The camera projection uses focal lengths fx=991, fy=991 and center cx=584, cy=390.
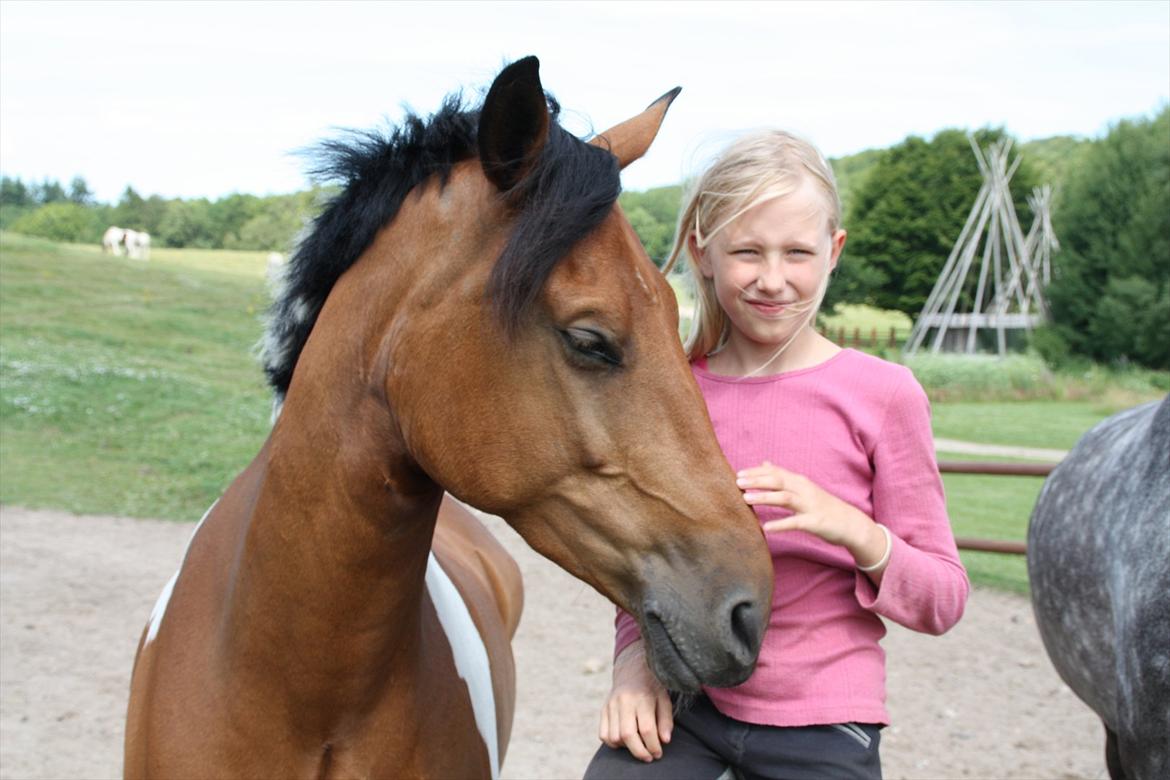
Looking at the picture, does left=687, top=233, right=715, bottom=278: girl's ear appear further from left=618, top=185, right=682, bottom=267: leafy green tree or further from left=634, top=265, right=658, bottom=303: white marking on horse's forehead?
left=618, top=185, right=682, bottom=267: leafy green tree

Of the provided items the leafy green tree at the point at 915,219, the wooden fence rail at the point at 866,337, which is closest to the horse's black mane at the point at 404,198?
the wooden fence rail at the point at 866,337

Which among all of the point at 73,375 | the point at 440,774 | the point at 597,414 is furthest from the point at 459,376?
the point at 73,375

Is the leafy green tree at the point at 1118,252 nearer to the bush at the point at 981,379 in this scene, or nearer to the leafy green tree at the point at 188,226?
the bush at the point at 981,379

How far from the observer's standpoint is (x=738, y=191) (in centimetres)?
183

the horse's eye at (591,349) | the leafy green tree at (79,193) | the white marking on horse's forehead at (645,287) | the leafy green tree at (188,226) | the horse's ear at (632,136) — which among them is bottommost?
the horse's eye at (591,349)

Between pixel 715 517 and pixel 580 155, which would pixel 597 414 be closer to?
pixel 715 517

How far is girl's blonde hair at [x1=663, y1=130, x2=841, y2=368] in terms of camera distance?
1.82m

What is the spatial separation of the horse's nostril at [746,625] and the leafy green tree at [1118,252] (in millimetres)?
31865

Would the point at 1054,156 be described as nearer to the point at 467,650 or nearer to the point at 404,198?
the point at 467,650

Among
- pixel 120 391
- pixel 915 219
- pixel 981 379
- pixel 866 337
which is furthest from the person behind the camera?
pixel 915 219

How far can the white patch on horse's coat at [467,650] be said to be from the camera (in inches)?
88.0

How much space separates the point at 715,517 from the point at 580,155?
0.61m

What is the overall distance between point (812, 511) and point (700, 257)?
0.64 metres

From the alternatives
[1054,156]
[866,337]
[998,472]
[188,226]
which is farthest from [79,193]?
[1054,156]
